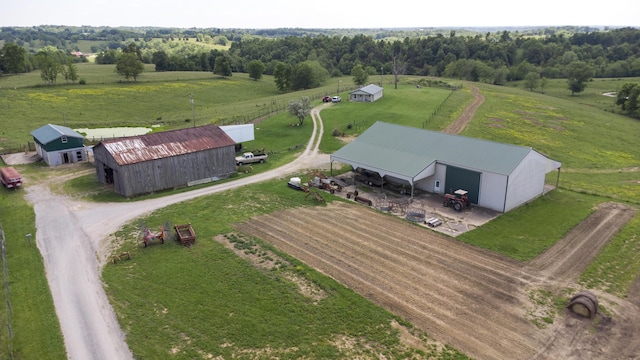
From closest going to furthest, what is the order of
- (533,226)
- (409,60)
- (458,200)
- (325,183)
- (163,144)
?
(533,226) < (458,200) < (325,183) < (163,144) < (409,60)

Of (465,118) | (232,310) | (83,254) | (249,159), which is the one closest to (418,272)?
→ (232,310)

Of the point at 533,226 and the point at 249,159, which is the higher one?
the point at 249,159

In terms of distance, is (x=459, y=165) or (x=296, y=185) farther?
(x=296, y=185)

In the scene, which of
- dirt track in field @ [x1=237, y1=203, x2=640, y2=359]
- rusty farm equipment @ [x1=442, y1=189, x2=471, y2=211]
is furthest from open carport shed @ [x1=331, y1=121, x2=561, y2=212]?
dirt track in field @ [x1=237, y1=203, x2=640, y2=359]

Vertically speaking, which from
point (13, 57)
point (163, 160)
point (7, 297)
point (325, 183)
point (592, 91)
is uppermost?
point (13, 57)

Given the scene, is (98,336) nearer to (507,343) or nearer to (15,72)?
(507,343)

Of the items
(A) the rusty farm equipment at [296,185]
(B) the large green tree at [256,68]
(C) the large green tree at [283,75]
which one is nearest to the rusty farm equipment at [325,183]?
(A) the rusty farm equipment at [296,185]

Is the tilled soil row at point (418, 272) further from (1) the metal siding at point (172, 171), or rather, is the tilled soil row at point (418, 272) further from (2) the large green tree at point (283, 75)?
(2) the large green tree at point (283, 75)

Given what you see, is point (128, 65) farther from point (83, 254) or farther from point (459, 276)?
point (459, 276)
